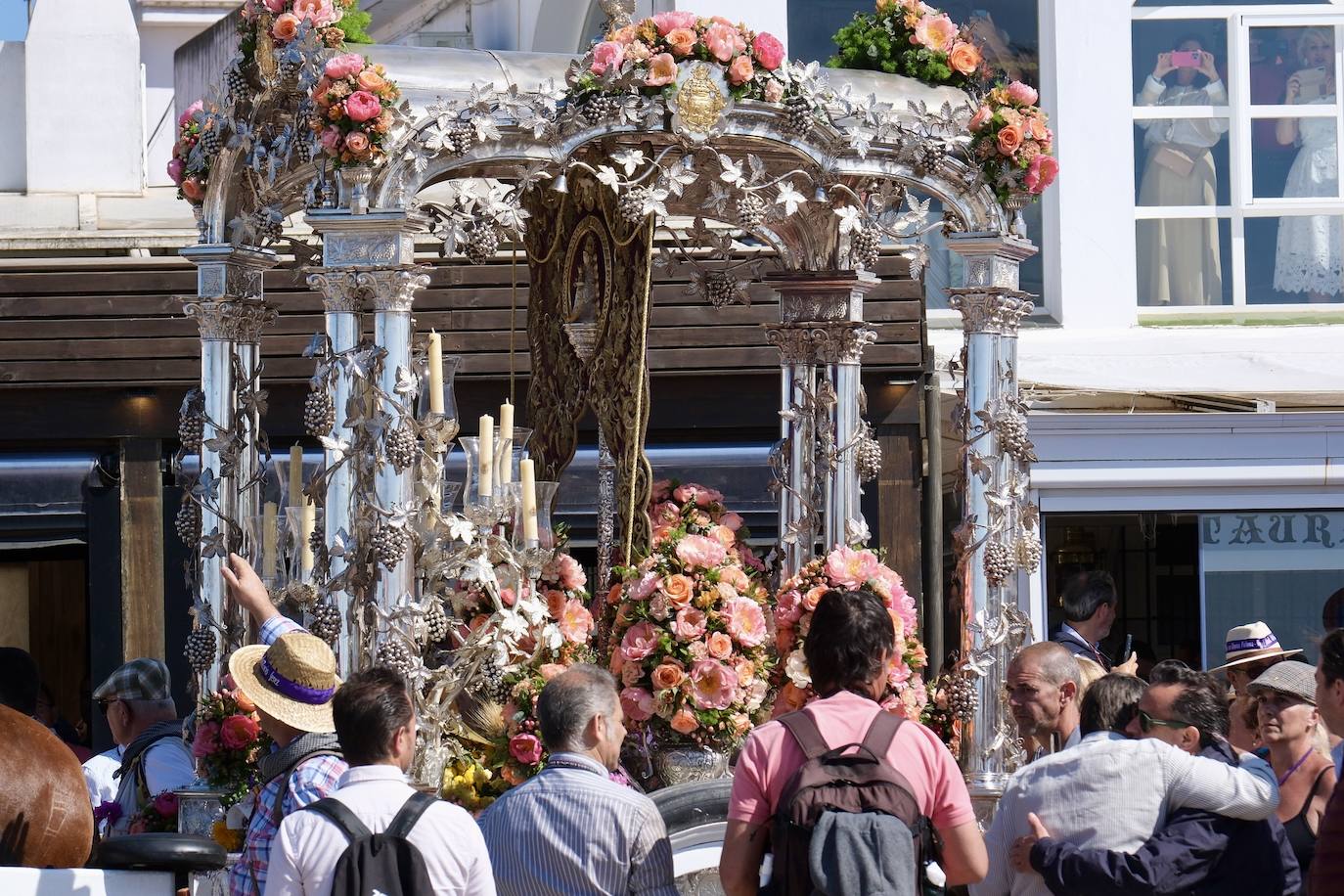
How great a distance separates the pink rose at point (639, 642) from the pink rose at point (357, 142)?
74.1 inches

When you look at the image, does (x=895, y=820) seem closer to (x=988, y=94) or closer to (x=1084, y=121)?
(x=988, y=94)

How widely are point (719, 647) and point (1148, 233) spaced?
645 centimetres

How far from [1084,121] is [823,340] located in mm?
4439

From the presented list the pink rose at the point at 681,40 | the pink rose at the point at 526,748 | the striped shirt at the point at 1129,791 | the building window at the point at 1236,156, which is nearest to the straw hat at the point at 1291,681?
the striped shirt at the point at 1129,791

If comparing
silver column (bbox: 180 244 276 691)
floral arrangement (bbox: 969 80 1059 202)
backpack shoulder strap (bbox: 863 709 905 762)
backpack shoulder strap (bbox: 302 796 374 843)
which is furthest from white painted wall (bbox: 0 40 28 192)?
backpack shoulder strap (bbox: 863 709 905 762)

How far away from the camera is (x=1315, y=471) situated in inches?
466

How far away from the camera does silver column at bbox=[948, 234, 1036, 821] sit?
7.96 meters

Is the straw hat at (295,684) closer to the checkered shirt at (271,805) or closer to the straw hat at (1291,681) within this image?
the checkered shirt at (271,805)

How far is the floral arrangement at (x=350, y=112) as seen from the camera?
7.04 metres

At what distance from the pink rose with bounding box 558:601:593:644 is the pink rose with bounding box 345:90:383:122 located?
6.21ft

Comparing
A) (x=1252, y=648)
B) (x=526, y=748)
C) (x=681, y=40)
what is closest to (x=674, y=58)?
(x=681, y=40)

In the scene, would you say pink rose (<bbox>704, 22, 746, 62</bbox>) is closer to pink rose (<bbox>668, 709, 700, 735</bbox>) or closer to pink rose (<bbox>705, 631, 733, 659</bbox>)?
pink rose (<bbox>705, 631, 733, 659</bbox>)

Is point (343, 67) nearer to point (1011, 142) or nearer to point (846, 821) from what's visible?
point (1011, 142)

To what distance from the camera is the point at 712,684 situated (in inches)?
292
